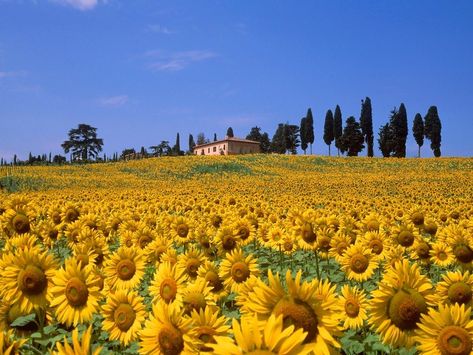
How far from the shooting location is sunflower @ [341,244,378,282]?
19.1 feet

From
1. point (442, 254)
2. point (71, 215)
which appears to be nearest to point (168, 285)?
point (442, 254)

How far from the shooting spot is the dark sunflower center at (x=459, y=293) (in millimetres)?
3932

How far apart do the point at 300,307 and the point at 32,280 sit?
2479mm

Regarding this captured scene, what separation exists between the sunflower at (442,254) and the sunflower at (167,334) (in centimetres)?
474

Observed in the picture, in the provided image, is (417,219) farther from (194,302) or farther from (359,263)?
(194,302)

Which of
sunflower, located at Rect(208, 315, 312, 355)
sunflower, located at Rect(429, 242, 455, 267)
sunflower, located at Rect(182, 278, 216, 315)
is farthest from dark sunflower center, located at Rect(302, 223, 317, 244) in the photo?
sunflower, located at Rect(208, 315, 312, 355)

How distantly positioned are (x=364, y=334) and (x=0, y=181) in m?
32.1

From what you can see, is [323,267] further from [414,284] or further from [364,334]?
[414,284]

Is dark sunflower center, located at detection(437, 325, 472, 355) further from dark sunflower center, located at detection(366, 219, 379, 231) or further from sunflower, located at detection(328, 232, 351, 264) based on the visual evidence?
dark sunflower center, located at detection(366, 219, 379, 231)

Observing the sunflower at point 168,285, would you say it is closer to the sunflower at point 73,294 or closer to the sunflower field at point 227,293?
the sunflower field at point 227,293

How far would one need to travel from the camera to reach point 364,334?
493 cm

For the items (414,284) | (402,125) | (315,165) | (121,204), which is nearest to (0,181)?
(121,204)

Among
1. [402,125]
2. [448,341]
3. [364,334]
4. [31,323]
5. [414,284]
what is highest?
[402,125]

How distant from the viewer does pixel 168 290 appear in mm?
4066
